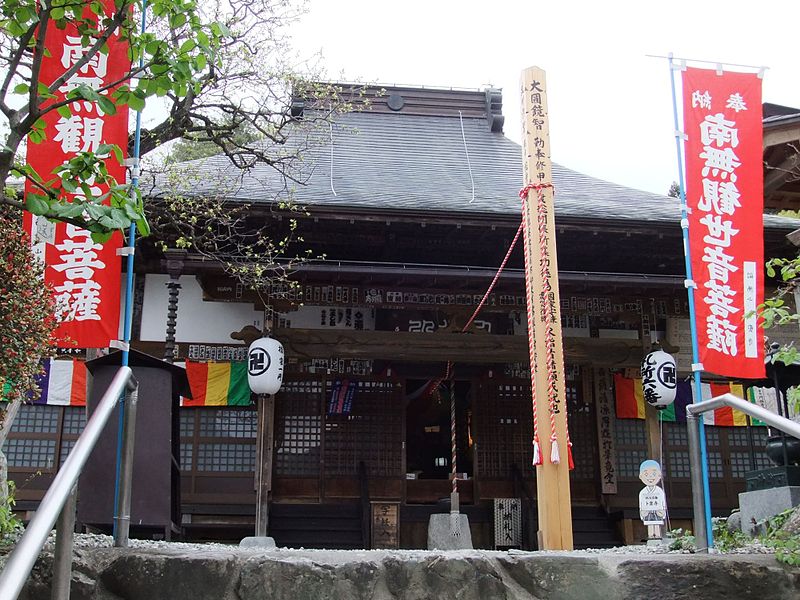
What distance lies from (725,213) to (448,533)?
5.19 m

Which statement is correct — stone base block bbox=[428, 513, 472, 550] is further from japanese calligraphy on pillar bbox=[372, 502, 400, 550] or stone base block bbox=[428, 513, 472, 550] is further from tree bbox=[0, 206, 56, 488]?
tree bbox=[0, 206, 56, 488]

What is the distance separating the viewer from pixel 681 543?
5148 mm

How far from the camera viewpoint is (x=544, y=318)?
20.7 ft

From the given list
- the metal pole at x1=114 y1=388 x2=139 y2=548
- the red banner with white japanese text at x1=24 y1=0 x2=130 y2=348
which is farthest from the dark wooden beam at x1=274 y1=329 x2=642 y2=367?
the metal pole at x1=114 y1=388 x2=139 y2=548

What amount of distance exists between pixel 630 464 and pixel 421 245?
4.62 metres

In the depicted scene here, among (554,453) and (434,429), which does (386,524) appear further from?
(554,453)

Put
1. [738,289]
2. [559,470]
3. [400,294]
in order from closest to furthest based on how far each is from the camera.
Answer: [559,470], [738,289], [400,294]

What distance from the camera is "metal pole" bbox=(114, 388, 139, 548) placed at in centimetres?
399

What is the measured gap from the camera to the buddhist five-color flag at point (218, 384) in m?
11.0

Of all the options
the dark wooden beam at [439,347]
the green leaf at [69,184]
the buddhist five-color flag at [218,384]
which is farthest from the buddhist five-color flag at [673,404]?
the green leaf at [69,184]

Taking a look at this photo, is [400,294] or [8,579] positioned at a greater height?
[400,294]

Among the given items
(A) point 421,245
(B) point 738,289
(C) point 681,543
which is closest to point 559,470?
(C) point 681,543

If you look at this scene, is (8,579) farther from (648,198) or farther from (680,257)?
(648,198)

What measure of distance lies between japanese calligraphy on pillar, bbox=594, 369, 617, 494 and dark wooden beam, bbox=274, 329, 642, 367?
98 cm
